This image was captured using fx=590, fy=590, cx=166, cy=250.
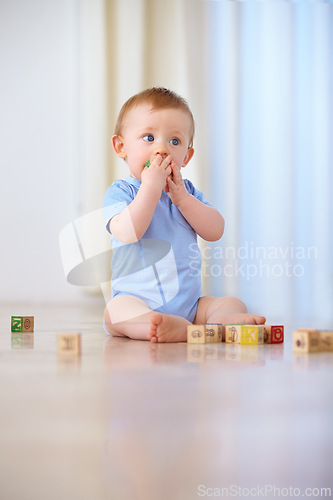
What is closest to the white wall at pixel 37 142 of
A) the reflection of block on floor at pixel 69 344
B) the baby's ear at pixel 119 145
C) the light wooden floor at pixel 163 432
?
the baby's ear at pixel 119 145

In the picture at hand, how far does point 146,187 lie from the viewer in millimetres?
1398

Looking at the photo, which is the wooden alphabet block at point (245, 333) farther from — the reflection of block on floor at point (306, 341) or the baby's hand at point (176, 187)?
the baby's hand at point (176, 187)

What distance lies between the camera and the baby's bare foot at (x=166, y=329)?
124 centimetres

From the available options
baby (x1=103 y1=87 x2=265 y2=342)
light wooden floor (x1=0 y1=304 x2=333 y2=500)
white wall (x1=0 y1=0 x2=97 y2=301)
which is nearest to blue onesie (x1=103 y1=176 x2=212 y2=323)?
baby (x1=103 y1=87 x2=265 y2=342)

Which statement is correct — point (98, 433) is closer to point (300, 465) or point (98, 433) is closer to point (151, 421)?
point (151, 421)

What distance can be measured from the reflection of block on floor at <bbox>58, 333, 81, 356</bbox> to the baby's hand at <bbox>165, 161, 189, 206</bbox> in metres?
0.51

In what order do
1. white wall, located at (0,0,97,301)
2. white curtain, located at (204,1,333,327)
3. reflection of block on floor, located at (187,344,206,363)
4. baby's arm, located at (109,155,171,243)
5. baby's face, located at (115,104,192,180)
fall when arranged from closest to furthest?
reflection of block on floor, located at (187,344,206,363) < baby's arm, located at (109,155,171,243) < baby's face, located at (115,104,192,180) < white curtain, located at (204,1,333,327) < white wall, located at (0,0,97,301)

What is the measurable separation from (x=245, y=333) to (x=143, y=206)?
0.38 metres

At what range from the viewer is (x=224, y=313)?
1407 mm

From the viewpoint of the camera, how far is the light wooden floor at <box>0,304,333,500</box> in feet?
1.82

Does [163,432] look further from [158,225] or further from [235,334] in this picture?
[158,225]

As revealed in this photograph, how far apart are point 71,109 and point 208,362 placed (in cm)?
250

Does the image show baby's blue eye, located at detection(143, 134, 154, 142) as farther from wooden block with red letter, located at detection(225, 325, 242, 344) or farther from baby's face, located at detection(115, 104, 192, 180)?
wooden block with red letter, located at detection(225, 325, 242, 344)

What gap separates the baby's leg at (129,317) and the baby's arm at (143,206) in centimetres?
15
